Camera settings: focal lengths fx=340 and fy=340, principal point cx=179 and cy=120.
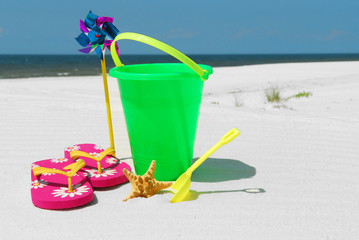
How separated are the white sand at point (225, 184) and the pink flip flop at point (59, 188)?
0.04 metres

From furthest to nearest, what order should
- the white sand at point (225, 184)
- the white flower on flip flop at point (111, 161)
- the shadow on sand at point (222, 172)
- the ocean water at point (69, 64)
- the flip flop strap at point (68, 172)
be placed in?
the ocean water at point (69, 64), the white flower on flip flop at point (111, 161), the shadow on sand at point (222, 172), the flip flop strap at point (68, 172), the white sand at point (225, 184)

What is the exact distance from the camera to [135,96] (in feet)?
5.53

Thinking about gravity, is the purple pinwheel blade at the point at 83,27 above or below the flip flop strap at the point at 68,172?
above

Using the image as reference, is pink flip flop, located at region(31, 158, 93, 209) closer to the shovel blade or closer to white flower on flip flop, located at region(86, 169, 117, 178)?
white flower on flip flop, located at region(86, 169, 117, 178)

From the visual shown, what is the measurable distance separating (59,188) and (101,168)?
12.0 inches

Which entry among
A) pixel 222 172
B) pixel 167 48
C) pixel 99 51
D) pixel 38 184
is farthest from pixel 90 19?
pixel 222 172

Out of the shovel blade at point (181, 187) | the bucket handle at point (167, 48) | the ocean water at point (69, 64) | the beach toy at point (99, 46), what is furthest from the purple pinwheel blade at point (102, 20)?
the ocean water at point (69, 64)

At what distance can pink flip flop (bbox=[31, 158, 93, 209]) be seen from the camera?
1514mm

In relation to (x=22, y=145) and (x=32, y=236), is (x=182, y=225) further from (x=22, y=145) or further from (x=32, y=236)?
(x=22, y=145)

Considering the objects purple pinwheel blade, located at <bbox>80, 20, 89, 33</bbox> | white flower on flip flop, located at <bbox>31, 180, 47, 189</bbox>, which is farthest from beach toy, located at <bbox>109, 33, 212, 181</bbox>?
white flower on flip flop, located at <bbox>31, 180, 47, 189</bbox>

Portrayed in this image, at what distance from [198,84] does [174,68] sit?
43 centimetres

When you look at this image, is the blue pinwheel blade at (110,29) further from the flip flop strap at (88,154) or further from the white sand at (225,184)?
the white sand at (225,184)

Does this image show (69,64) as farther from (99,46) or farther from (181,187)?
(181,187)

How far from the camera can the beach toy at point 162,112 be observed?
64.0 inches
